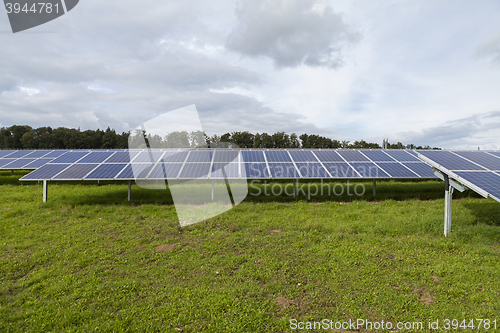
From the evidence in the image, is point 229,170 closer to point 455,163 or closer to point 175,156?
point 175,156

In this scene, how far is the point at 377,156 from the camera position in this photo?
66.5ft

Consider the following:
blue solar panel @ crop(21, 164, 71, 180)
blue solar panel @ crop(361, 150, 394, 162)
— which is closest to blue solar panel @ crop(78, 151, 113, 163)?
blue solar panel @ crop(21, 164, 71, 180)

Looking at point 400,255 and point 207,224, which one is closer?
point 400,255

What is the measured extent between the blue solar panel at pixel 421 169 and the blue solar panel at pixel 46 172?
2462cm

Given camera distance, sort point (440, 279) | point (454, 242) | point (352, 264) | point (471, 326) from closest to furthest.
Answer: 1. point (471, 326)
2. point (440, 279)
3. point (352, 264)
4. point (454, 242)

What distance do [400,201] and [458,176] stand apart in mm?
7100

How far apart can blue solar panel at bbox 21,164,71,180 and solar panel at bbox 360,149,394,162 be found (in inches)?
899

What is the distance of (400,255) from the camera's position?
8828 mm

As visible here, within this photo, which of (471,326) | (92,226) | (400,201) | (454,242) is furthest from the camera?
(400,201)

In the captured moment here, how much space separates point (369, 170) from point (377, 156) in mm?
3769

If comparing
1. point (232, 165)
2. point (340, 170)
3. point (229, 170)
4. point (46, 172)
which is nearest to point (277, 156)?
point (232, 165)

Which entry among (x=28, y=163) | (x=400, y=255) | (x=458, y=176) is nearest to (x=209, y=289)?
(x=400, y=255)

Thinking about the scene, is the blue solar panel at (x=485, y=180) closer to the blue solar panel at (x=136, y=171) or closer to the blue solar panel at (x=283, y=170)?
the blue solar panel at (x=283, y=170)

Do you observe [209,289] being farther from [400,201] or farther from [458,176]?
[400,201]
